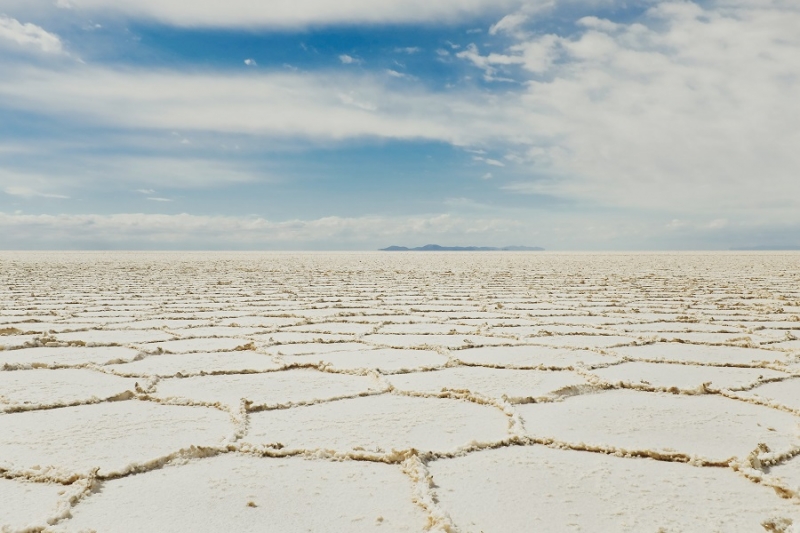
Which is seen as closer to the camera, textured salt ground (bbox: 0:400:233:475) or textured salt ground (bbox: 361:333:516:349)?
textured salt ground (bbox: 0:400:233:475)

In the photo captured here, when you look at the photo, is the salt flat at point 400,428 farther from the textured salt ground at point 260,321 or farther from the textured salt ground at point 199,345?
the textured salt ground at point 260,321

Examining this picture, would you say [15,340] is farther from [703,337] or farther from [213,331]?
[703,337]

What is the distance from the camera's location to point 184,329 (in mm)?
3176

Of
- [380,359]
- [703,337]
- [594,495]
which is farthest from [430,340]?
[594,495]

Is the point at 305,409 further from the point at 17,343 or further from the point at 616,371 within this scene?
the point at 17,343

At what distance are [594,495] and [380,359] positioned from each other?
1.31m

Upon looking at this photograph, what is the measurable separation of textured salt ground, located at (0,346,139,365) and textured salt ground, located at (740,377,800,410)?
207 cm

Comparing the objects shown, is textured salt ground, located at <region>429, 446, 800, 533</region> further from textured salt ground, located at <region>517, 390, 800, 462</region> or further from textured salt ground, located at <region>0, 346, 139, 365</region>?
textured salt ground, located at <region>0, 346, 139, 365</region>

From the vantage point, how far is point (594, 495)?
113cm

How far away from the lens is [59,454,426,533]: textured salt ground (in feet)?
3.37

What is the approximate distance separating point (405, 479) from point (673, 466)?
0.53 metres

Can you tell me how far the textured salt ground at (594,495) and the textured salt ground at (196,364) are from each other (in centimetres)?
112

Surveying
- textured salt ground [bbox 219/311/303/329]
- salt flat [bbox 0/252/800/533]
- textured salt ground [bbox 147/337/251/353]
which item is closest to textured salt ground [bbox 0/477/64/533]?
salt flat [bbox 0/252/800/533]

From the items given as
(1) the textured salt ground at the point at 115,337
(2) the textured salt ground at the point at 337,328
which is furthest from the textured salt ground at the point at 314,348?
(1) the textured salt ground at the point at 115,337
